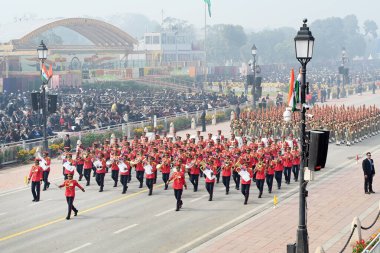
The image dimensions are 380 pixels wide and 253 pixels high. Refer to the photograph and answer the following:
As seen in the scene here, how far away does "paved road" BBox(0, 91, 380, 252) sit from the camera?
68.2 ft

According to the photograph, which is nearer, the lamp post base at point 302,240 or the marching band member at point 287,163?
the lamp post base at point 302,240

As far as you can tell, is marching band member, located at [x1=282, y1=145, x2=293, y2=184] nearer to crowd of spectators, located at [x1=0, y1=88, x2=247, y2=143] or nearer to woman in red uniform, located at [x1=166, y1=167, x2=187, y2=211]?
woman in red uniform, located at [x1=166, y1=167, x2=187, y2=211]

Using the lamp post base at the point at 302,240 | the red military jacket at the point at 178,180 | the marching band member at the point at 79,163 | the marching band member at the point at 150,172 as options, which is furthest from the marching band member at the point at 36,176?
the lamp post base at the point at 302,240

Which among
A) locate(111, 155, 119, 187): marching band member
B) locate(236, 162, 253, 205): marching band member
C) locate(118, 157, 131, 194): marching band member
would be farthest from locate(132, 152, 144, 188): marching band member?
locate(236, 162, 253, 205): marching band member

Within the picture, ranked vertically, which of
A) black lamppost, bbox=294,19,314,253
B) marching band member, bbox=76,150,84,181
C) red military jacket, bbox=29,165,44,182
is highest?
black lamppost, bbox=294,19,314,253

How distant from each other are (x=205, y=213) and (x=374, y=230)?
5731 mm

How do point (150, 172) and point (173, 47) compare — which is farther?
point (173, 47)

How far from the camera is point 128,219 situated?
2394cm

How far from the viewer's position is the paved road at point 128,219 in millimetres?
20797

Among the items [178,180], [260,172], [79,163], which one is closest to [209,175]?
[260,172]

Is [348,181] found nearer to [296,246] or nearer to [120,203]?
[120,203]

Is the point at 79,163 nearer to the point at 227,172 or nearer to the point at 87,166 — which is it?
the point at 87,166

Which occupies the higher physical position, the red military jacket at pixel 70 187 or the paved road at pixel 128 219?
the red military jacket at pixel 70 187

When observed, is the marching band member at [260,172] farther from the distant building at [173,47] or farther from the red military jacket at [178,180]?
the distant building at [173,47]
